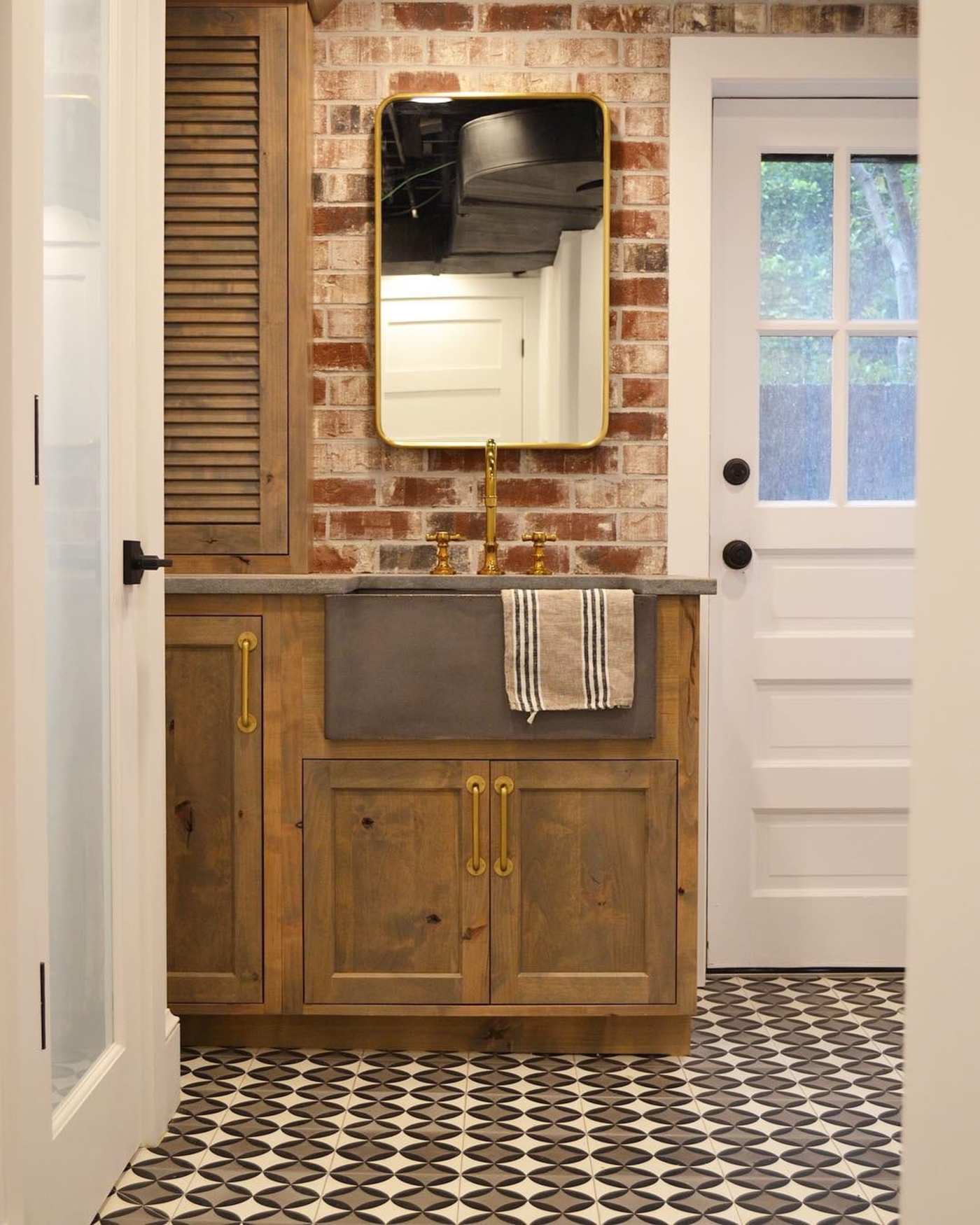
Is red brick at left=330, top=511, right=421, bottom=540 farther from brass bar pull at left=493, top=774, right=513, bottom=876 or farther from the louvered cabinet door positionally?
brass bar pull at left=493, top=774, right=513, bottom=876

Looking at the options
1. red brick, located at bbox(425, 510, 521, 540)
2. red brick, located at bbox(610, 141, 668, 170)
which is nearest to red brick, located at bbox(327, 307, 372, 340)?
red brick, located at bbox(425, 510, 521, 540)

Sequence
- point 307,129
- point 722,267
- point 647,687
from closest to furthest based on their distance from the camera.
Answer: point 647,687 → point 307,129 → point 722,267

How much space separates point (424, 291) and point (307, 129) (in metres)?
0.43

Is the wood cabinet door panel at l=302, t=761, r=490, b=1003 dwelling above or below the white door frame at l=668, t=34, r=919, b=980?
below

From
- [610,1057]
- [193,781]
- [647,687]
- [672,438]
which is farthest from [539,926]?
[672,438]

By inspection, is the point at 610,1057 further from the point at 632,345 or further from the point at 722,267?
the point at 722,267

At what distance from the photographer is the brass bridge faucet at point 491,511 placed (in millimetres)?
2826

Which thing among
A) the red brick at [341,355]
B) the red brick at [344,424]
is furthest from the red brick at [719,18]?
the red brick at [344,424]

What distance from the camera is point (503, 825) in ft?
8.13

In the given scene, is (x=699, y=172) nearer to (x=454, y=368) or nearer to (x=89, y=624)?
(x=454, y=368)

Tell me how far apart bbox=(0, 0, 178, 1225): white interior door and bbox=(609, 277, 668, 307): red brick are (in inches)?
45.4

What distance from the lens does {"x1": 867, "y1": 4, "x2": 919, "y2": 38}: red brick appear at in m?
2.95

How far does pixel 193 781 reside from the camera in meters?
2.51

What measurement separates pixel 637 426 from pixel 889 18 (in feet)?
3.58
